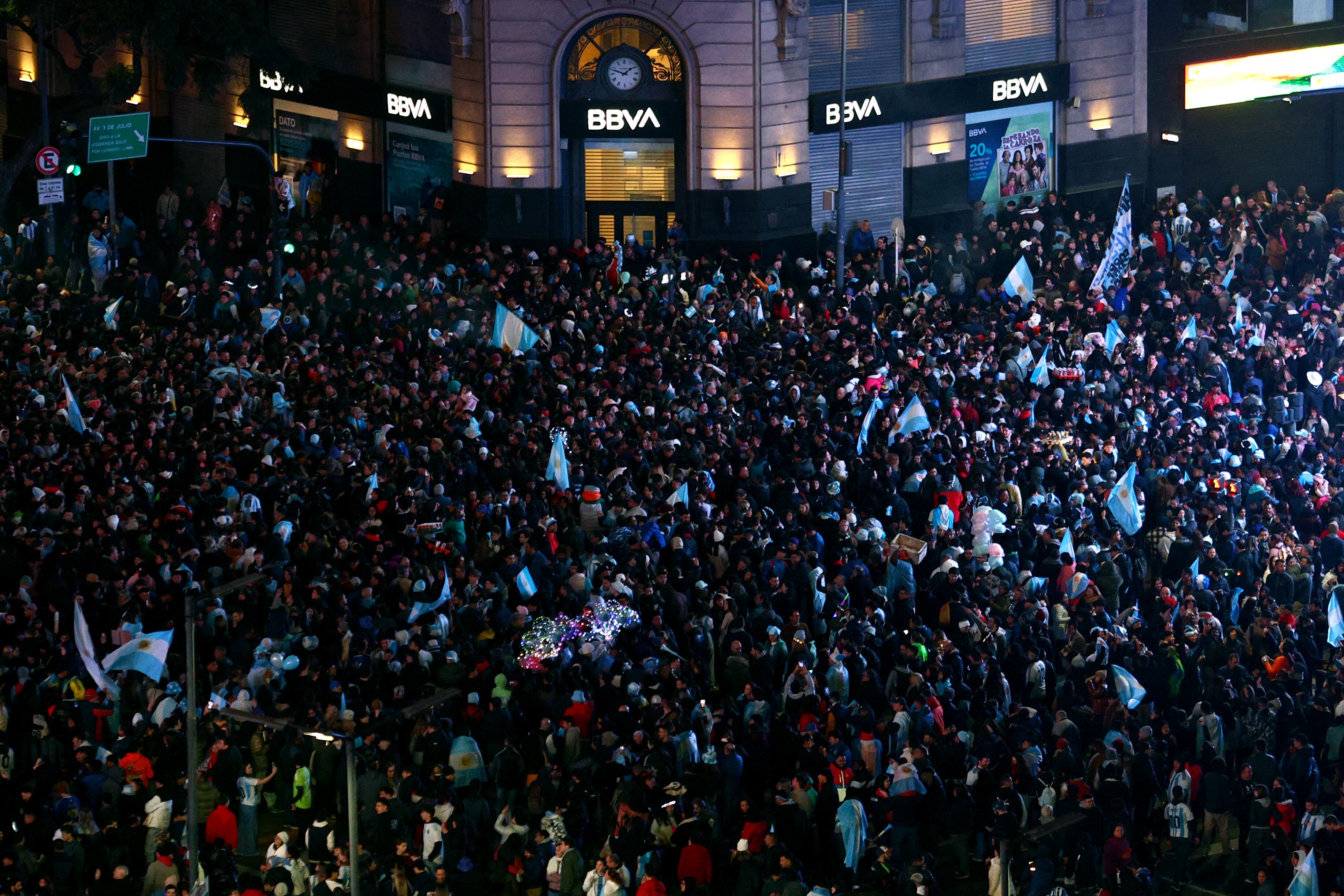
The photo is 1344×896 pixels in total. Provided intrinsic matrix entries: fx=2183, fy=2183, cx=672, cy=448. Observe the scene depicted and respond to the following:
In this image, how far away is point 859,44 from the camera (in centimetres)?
4956

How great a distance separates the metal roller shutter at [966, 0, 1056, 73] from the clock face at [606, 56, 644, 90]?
8761 mm

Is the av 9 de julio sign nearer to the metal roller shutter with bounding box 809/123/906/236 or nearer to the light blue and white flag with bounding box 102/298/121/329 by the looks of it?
the light blue and white flag with bounding box 102/298/121/329

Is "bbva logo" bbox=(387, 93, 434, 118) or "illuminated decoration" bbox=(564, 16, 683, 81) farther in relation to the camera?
"bbva logo" bbox=(387, 93, 434, 118)

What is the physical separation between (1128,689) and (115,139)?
90.4 ft

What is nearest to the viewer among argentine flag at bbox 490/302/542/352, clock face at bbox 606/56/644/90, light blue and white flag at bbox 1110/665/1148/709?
light blue and white flag at bbox 1110/665/1148/709

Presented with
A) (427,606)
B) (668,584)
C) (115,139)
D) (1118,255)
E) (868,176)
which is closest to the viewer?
(427,606)

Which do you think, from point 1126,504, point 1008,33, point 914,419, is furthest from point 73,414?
point 1008,33

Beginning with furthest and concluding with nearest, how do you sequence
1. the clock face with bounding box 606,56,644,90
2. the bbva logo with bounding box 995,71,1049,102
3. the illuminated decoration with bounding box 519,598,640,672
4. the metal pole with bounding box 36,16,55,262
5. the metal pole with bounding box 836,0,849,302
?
the bbva logo with bounding box 995,71,1049,102, the metal pole with bounding box 36,16,55,262, the clock face with bounding box 606,56,644,90, the metal pole with bounding box 836,0,849,302, the illuminated decoration with bounding box 519,598,640,672

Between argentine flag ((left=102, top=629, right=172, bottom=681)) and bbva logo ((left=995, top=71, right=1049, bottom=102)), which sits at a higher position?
bbva logo ((left=995, top=71, right=1049, bottom=102))

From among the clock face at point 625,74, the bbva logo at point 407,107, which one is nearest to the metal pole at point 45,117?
the bbva logo at point 407,107

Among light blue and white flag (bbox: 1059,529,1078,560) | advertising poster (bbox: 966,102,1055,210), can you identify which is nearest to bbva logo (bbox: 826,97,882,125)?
advertising poster (bbox: 966,102,1055,210)

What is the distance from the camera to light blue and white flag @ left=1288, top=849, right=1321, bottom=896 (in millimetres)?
21750

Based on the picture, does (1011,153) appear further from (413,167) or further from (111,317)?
(111,317)

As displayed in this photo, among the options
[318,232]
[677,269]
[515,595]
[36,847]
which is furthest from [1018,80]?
[36,847]
